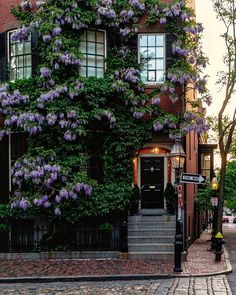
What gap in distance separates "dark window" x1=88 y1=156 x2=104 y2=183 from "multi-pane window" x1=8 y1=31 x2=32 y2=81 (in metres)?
4.38

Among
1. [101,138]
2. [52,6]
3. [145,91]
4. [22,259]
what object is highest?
[52,6]

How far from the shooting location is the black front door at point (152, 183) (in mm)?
22547

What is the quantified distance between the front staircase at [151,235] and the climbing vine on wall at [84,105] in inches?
39.6

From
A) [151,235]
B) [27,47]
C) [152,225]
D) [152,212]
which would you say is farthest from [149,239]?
[27,47]

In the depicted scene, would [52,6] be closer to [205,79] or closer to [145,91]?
[145,91]

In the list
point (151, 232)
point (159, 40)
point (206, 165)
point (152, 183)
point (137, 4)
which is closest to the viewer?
point (151, 232)

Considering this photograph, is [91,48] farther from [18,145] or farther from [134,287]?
[134,287]

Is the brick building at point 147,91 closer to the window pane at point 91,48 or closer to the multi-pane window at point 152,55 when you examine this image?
the multi-pane window at point 152,55

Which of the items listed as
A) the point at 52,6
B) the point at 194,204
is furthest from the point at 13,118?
the point at 194,204

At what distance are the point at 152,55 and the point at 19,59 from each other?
552 centimetres

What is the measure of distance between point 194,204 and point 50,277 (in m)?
16.7

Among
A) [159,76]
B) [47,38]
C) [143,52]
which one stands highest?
[47,38]

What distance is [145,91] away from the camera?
21.8 metres

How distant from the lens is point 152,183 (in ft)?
74.1
